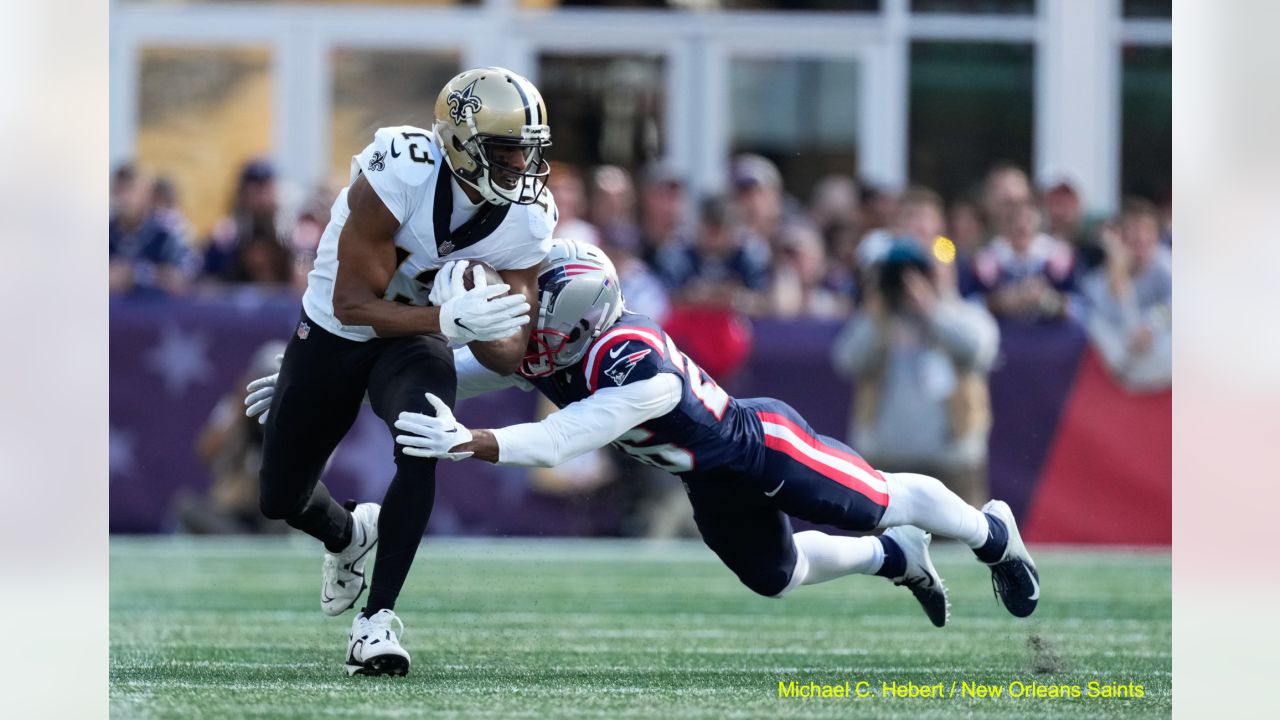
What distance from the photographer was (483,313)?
4.41 meters

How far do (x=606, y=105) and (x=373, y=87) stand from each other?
1.54 metres

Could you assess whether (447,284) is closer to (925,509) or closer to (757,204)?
(925,509)

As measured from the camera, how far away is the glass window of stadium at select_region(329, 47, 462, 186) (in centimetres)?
1220

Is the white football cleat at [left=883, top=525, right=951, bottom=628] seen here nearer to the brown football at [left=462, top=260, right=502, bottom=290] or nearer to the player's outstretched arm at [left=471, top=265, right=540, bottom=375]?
the player's outstretched arm at [left=471, top=265, right=540, bottom=375]

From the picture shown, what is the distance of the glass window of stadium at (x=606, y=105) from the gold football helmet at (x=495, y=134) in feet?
23.5

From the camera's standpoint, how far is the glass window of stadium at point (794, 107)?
1230 centimetres

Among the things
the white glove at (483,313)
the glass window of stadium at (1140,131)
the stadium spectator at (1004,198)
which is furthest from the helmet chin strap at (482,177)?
the glass window of stadium at (1140,131)

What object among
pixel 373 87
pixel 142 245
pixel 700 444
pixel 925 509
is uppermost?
pixel 373 87

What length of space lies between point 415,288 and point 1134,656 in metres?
2.25

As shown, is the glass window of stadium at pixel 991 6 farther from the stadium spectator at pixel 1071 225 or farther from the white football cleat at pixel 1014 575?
the white football cleat at pixel 1014 575

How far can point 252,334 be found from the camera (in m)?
8.98

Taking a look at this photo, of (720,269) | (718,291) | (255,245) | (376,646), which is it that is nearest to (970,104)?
(720,269)

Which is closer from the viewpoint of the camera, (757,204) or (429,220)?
(429,220)


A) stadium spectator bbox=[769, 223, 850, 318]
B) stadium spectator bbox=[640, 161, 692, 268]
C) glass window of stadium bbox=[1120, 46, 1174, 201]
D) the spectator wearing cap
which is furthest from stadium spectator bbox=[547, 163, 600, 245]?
glass window of stadium bbox=[1120, 46, 1174, 201]
